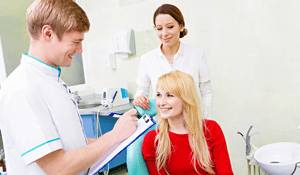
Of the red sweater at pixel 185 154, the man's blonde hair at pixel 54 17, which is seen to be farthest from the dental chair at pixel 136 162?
the man's blonde hair at pixel 54 17

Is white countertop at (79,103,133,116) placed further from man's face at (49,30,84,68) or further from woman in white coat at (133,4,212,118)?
man's face at (49,30,84,68)

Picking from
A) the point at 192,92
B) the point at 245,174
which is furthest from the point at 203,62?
the point at 245,174

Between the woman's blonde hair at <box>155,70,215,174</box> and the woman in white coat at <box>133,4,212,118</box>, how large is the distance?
17.5 inches

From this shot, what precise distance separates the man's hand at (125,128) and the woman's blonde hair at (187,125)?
44cm

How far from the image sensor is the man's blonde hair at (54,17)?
84 centimetres

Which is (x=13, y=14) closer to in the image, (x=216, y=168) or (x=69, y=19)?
(x=69, y=19)

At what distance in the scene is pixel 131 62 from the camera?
3.14m

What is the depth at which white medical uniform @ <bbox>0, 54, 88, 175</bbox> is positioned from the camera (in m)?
0.78

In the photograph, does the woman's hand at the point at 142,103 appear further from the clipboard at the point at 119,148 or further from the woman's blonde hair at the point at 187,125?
the clipboard at the point at 119,148

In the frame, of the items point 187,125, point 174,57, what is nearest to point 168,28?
point 174,57

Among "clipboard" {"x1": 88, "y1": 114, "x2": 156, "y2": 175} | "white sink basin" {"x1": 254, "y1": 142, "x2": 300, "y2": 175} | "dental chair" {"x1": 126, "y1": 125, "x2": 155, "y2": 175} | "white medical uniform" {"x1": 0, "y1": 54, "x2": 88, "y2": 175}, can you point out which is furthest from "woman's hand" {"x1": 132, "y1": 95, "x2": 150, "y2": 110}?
"white sink basin" {"x1": 254, "y1": 142, "x2": 300, "y2": 175}

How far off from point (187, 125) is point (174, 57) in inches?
26.1

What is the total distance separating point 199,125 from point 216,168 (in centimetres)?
26

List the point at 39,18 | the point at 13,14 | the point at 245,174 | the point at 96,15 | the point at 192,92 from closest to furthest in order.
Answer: the point at 39,18 < the point at 192,92 < the point at 245,174 < the point at 13,14 < the point at 96,15
